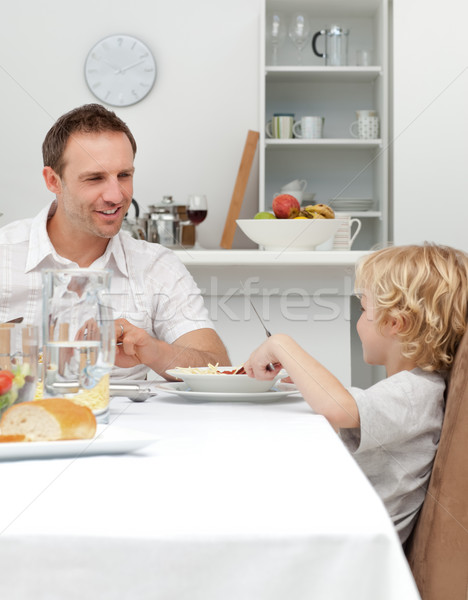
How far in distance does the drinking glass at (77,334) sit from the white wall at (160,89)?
2.81m

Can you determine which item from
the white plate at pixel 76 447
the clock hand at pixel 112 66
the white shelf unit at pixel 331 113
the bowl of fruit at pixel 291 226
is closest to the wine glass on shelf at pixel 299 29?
the white shelf unit at pixel 331 113

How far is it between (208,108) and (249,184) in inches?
16.7

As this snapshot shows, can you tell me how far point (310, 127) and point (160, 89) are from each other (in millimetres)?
801

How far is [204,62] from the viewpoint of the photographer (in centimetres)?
347

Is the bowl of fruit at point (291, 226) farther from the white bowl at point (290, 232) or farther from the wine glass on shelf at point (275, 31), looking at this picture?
the wine glass on shelf at point (275, 31)

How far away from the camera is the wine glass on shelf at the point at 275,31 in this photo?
319 centimetres

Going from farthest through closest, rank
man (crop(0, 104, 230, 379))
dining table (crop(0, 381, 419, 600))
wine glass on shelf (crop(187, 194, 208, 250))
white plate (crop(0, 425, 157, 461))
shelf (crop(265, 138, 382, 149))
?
shelf (crop(265, 138, 382, 149)) < wine glass on shelf (crop(187, 194, 208, 250)) < man (crop(0, 104, 230, 379)) < white plate (crop(0, 425, 157, 461)) < dining table (crop(0, 381, 419, 600))

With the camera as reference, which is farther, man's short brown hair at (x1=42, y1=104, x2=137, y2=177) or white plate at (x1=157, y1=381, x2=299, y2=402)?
man's short brown hair at (x1=42, y1=104, x2=137, y2=177)

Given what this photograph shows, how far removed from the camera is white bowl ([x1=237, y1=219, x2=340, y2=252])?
6.36 ft

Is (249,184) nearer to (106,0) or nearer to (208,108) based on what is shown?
(208,108)

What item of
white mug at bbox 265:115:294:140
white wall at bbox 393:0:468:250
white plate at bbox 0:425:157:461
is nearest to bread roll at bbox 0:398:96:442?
white plate at bbox 0:425:157:461

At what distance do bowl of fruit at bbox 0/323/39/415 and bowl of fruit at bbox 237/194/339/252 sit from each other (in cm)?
130

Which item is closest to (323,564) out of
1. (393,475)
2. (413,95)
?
(393,475)

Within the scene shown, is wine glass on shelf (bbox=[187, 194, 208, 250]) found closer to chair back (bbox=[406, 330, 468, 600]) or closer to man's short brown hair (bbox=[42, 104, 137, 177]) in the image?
man's short brown hair (bbox=[42, 104, 137, 177])
